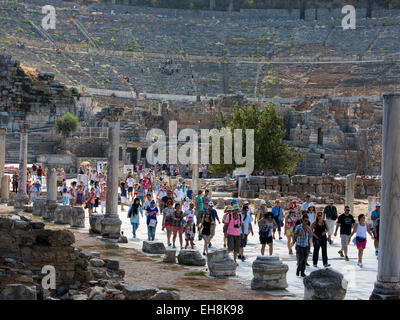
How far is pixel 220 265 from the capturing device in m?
13.1

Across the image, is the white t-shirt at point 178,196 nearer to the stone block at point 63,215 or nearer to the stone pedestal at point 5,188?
the stone block at point 63,215

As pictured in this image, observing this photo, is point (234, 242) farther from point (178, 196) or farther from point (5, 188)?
point (5, 188)

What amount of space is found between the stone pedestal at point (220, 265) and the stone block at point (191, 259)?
95cm

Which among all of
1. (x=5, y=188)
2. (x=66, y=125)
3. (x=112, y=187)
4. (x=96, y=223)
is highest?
(x=66, y=125)

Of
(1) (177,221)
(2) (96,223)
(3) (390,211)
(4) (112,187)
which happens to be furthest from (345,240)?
(2) (96,223)

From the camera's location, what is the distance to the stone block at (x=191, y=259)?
47.0 ft

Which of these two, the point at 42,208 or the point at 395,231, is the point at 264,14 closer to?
the point at 42,208

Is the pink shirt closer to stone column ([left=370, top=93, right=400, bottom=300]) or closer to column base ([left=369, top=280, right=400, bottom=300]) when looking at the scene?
stone column ([left=370, top=93, right=400, bottom=300])

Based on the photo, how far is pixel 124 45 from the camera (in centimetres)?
7012

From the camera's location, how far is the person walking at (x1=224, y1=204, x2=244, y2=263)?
48.5ft

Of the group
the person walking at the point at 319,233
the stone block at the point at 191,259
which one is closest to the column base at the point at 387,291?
the person walking at the point at 319,233

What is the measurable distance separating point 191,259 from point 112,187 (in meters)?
4.55

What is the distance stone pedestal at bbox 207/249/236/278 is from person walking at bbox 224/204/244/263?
4.40 feet

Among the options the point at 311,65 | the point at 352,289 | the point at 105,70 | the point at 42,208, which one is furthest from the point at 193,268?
the point at 311,65
